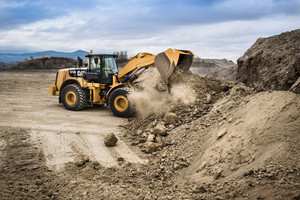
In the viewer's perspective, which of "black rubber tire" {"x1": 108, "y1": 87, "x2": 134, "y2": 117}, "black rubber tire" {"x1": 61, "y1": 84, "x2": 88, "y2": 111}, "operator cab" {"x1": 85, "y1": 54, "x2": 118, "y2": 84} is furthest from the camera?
"black rubber tire" {"x1": 61, "y1": 84, "x2": 88, "y2": 111}

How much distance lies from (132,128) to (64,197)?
3.78 metres

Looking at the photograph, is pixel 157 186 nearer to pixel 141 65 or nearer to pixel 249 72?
pixel 141 65

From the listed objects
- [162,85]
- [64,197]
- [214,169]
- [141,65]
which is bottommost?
[64,197]

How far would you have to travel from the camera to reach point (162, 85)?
8.86 meters

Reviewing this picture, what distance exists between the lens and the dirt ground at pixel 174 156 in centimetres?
363

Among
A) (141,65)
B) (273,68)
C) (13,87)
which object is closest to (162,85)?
(141,65)

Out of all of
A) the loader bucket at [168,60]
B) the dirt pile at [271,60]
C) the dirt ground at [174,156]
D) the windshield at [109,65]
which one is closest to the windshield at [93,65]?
the windshield at [109,65]

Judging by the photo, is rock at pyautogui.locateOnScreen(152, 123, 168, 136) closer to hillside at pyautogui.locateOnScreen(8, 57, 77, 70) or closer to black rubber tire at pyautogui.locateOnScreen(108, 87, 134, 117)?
black rubber tire at pyautogui.locateOnScreen(108, 87, 134, 117)

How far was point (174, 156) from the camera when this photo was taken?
17.8 ft

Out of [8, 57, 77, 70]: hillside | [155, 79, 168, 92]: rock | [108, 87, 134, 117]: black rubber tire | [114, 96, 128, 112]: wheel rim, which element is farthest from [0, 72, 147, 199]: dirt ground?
[8, 57, 77, 70]: hillside

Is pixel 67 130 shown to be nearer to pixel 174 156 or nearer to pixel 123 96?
pixel 123 96

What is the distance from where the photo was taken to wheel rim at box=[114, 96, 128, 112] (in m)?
9.06

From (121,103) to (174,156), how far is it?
429cm

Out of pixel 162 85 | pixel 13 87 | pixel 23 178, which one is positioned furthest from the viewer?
pixel 13 87
